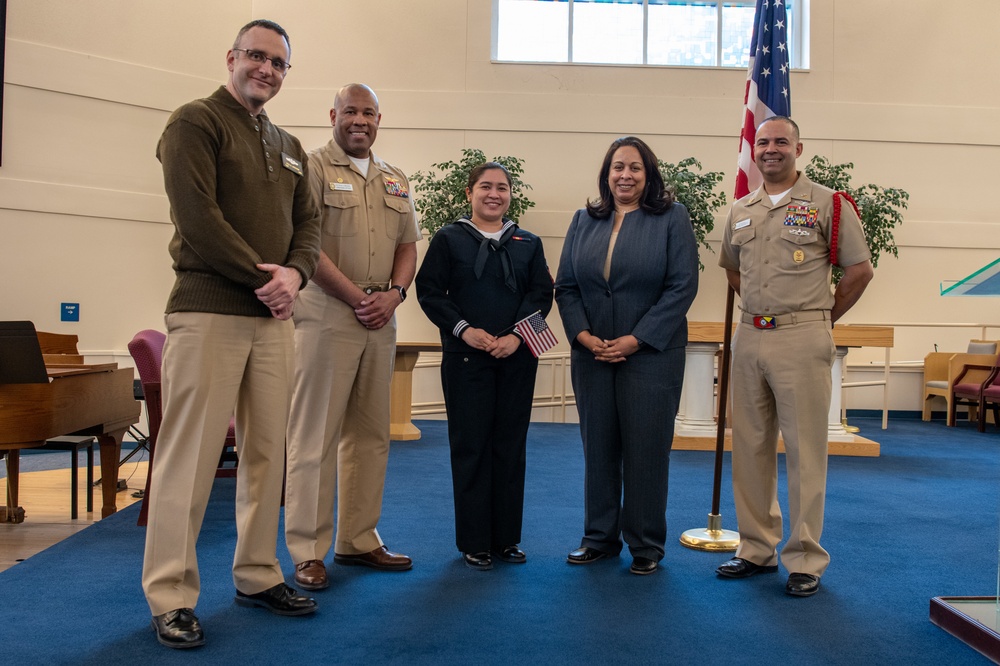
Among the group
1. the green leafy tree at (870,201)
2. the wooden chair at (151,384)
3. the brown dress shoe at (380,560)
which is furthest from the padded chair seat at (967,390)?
the wooden chair at (151,384)

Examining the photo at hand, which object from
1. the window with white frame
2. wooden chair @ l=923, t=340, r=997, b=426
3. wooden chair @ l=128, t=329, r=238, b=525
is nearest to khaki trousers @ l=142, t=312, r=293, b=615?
wooden chair @ l=128, t=329, r=238, b=525

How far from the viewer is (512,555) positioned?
10.2 feet

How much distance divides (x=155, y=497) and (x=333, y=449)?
0.74m

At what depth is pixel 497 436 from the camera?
3.06m

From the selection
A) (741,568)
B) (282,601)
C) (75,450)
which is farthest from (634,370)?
(75,450)

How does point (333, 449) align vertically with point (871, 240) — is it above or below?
below

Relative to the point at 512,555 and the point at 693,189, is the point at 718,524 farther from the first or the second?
the point at 693,189

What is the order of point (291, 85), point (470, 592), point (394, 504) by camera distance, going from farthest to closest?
point (291, 85) → point (394, 504) → point (470, 592)

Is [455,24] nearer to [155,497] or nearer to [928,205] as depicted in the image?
[928,205]

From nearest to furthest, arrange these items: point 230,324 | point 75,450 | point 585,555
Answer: point 230,324
point 585,555
point 75,450

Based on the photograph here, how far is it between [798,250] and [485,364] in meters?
1.16

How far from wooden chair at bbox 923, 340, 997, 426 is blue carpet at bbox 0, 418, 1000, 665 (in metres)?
5.07

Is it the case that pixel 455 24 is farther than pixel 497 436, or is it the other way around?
pixel 455 24

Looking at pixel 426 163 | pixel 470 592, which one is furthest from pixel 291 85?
pixel 470 592
